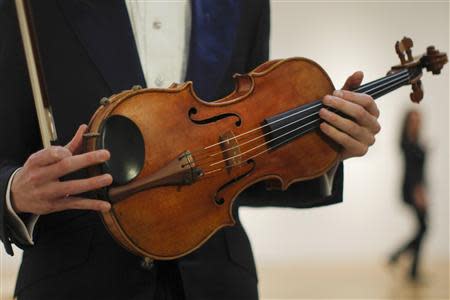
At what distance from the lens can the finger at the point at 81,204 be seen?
0.64 m

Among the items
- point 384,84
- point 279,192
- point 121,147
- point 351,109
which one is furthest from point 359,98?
point 121,147

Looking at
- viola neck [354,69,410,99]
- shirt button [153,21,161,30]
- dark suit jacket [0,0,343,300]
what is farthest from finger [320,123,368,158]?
shirt button [153,21,161,30]

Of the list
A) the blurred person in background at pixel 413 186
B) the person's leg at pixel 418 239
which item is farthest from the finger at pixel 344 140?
the person's leg at pixel 418 239

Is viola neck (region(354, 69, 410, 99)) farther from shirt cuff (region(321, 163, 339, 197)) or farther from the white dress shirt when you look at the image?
the white dress shirt

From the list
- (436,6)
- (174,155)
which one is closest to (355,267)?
(436,6)

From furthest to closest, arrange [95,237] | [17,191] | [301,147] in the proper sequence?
[301,147] < [95,237] < [17,191]

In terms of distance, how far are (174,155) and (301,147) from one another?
277 millimetres

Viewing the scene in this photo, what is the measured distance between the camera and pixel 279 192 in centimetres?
101

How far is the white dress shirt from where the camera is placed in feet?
3.04

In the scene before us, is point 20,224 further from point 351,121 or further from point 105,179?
point 351,121

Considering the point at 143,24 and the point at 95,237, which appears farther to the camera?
the point at 143,24

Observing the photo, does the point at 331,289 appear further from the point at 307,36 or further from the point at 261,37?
the point at 261,37

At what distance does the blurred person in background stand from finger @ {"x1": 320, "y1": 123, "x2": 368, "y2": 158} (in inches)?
86.4

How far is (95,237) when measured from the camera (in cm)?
81
